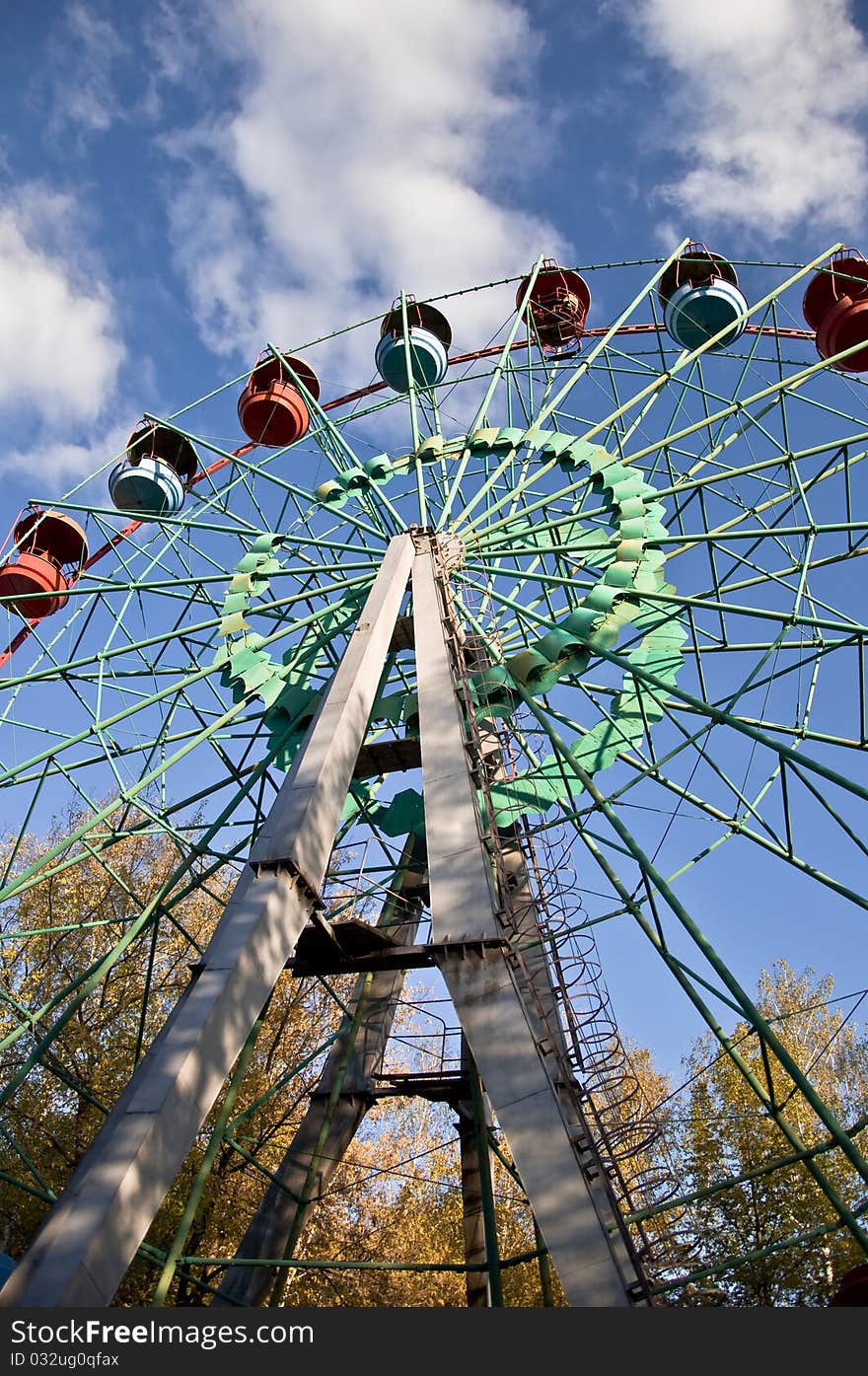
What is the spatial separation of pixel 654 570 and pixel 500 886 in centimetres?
514

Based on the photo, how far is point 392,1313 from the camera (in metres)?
5.68

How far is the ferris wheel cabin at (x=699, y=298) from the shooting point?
53.1ft

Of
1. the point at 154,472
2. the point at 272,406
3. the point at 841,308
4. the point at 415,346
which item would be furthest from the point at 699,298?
the point at 154,472

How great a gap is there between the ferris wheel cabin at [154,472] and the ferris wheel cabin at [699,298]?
7840mm

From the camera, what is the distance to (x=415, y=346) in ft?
55.4

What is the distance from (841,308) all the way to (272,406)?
8.63m

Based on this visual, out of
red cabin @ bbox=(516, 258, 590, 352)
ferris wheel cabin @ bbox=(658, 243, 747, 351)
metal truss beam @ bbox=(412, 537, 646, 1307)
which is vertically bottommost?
metal truss beam @ bbox=(412, 537, 646, 1307)

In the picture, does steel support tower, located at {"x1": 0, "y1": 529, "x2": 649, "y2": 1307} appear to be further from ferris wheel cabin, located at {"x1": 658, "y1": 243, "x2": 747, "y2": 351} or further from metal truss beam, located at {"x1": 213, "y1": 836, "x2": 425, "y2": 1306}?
ferris wheel cabin, located at {"x1": 658, "y1": 243, "x2": 747, "y2": 351}

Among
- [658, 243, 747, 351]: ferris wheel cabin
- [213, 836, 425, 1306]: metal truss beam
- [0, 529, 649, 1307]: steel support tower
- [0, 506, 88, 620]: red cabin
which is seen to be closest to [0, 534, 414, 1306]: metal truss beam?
[0, 529, 649, 1307]: steel support tower

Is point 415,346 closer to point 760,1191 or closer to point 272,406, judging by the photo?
point 272,406

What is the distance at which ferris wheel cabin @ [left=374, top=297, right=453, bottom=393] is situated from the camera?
1695cm

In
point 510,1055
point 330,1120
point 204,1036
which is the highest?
point 330,1120

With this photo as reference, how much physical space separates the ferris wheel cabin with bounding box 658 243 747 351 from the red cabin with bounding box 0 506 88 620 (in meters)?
9.71

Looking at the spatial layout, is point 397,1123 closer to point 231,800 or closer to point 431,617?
point 231,800
